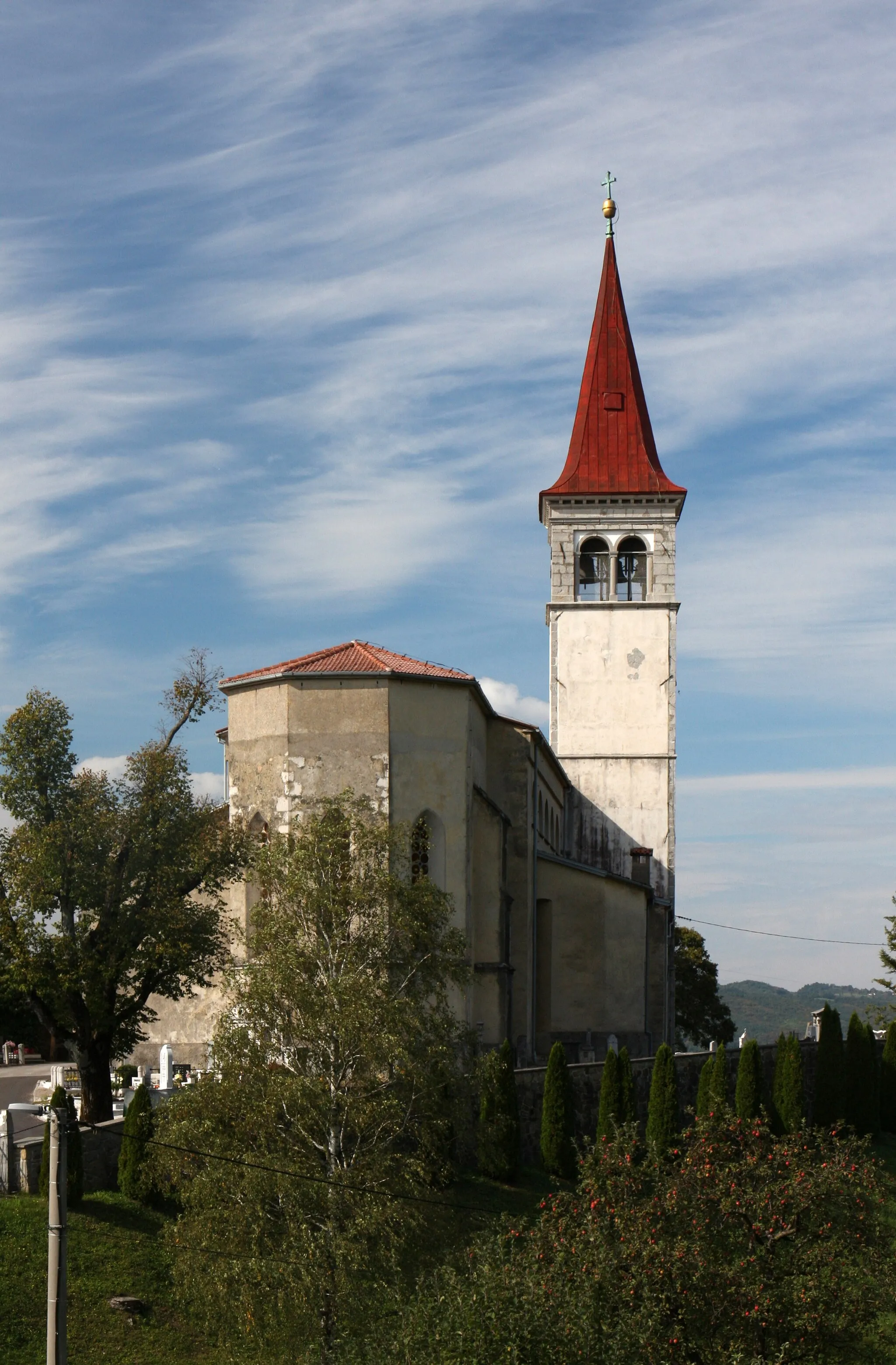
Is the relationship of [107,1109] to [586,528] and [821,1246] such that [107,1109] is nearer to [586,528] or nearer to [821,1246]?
[821,1246]

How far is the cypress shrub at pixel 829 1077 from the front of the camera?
140 feet

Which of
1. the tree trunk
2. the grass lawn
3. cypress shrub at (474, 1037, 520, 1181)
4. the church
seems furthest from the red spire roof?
the grass lawn

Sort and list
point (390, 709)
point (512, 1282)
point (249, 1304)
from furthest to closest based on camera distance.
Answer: point (390, 709), point (249, 1304), point (512, 1282)

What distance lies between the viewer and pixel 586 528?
60.9 m

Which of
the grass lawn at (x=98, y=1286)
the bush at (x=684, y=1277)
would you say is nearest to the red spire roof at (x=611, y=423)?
the grass lawn at (x=98, y=1286)

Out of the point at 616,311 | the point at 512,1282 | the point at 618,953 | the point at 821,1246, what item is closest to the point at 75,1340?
the point at 512,1282

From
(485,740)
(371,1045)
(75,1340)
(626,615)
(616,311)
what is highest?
(616,311)

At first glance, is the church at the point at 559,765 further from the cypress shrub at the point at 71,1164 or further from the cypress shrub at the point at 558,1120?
the cypress shrub at the point at 71,1164

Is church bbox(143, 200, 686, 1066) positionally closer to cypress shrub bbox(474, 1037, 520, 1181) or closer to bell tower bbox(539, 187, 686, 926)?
bell tower bbox(539, 187, 686, 926)

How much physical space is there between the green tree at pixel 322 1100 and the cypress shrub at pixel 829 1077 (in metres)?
17.2

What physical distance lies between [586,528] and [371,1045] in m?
37.7

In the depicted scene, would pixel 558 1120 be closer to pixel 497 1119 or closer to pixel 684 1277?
pixel 497 1119

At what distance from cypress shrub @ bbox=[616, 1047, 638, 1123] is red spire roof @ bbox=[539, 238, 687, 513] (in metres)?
28.2

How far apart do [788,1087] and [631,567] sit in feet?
81.9
